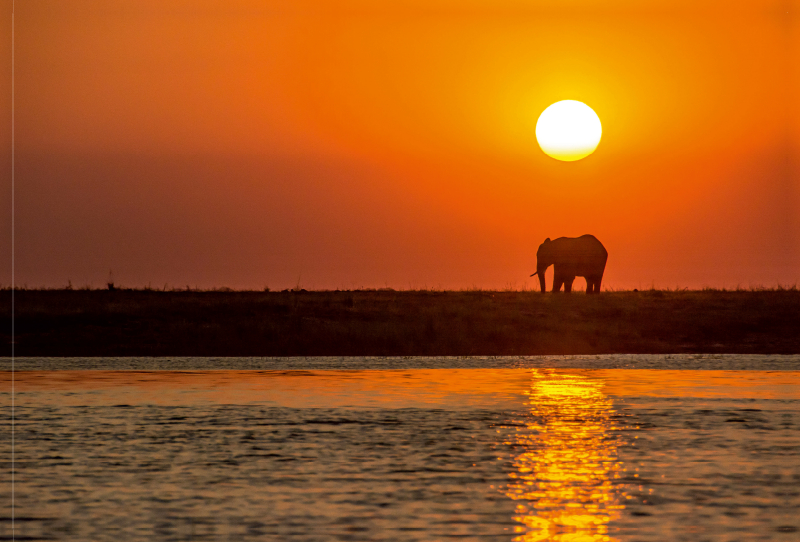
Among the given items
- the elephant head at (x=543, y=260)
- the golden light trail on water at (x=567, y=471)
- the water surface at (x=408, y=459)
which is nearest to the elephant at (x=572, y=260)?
the elephant head at (x=543, y=260)

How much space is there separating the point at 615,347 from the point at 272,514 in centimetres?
2824

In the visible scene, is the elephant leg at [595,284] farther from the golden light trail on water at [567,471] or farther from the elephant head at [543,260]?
the golden light trail on water at [567,471]

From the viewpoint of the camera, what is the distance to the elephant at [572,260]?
60.5 meters

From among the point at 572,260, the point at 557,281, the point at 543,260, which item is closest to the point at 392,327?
the point at 557,281

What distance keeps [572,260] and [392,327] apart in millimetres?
23115

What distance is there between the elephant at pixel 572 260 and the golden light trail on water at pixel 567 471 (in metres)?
39.8

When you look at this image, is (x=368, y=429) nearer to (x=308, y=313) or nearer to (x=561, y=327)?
(x=561, y=327)

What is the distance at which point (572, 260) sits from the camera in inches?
2392

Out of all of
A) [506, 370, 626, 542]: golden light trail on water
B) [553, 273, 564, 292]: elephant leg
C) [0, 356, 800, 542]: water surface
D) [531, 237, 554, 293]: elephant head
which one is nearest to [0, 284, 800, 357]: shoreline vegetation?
[0, 356, 800, 542]: water surface

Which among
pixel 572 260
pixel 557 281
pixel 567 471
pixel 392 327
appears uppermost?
pixel 572 260

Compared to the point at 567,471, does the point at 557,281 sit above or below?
above

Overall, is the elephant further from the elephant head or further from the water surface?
the water surface

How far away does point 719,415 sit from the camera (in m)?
18.2

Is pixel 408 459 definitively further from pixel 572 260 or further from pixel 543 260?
pixel 543 260
